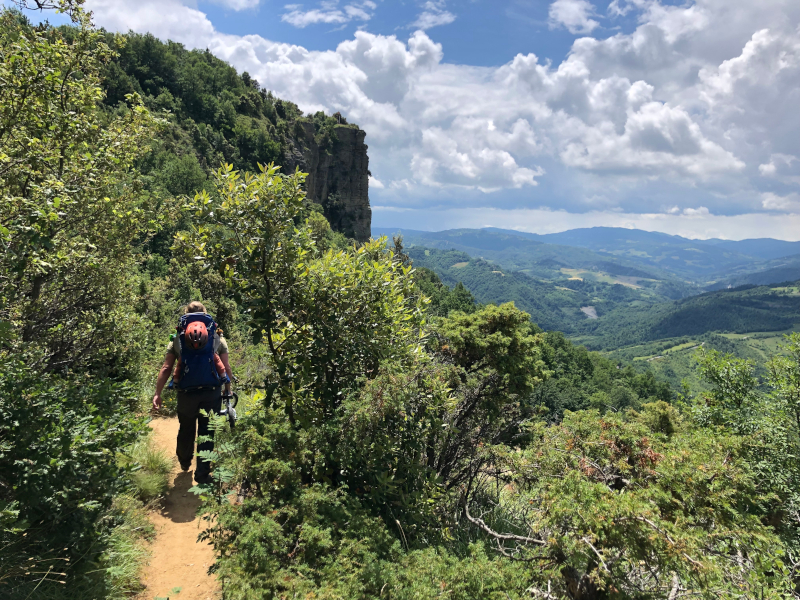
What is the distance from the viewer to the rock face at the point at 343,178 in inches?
3030

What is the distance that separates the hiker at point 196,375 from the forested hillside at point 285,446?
2.23 feet

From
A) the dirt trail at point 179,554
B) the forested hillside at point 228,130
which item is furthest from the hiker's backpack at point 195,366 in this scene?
the forested hillside at point 228,130

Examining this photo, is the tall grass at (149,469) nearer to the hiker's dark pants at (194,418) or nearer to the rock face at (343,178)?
the hiker's dark pants at (194,418)

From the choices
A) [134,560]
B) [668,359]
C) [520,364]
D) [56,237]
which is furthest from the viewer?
[668,359]

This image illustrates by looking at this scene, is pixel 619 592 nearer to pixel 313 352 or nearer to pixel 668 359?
pixel 313 352

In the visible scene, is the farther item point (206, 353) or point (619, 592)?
point (206, 353)

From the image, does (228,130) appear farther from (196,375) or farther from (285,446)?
(285,446)

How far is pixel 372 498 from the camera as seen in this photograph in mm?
3734

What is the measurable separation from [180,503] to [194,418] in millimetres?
992

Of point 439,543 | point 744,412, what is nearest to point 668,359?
point 744,412

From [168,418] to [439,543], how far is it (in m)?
5.97

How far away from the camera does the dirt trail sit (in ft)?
11.0

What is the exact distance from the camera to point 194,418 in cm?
495

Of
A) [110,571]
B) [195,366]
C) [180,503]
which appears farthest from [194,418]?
[110,571]
